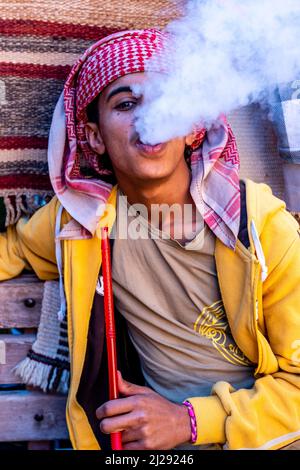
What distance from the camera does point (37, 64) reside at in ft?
9.04

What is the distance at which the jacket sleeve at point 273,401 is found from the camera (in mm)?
2234

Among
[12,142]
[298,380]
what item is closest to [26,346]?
[12,142]

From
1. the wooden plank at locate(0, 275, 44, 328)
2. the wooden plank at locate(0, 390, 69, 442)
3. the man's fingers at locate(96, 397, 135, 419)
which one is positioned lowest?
the wooden plank at locate(0, 390, 69, 442)

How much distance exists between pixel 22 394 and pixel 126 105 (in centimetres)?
123

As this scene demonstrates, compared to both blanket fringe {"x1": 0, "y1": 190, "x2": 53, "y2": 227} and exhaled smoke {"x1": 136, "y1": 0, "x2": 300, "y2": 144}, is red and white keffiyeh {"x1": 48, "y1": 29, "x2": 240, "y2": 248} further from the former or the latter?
blanket fringe {"x1": 0, "y1": 190, "x2": 53, "y2": 227}

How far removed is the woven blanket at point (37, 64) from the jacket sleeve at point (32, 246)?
8 centimetres

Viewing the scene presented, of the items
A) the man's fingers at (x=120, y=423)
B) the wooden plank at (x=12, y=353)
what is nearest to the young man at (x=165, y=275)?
the man's fingers at (x=120, y=423)

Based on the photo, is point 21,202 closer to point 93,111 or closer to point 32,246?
point 32,246

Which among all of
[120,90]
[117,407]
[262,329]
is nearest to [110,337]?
[117,407]

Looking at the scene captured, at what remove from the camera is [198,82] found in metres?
2.23

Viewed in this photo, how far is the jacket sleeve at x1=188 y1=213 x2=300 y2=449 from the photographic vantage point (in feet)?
7.33

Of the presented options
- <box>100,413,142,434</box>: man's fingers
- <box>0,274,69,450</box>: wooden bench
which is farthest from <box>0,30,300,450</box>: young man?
<box>0,274,69,450</box>: wooden bench

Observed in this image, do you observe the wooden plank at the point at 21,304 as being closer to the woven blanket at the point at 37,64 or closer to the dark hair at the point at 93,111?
the woven blanket at the point at 37,64

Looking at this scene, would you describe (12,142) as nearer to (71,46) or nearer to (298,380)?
(71,46)
